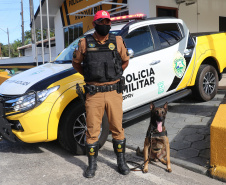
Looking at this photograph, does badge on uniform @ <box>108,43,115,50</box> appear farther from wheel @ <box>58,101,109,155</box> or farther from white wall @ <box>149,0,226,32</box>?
white wall @ <box>149,0,226,32</box>

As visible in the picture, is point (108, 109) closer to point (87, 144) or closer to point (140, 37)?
point (87, 144)

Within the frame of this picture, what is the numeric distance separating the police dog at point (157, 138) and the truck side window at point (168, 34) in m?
1.91

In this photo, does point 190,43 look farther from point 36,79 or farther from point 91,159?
point 91,159

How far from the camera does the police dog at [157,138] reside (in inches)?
113

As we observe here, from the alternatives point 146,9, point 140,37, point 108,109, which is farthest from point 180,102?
point 146,9

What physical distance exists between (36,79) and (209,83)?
3.78 m

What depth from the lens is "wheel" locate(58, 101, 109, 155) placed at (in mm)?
3287

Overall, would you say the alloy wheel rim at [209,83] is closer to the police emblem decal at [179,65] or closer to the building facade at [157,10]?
the police emblem decal at [179,65]

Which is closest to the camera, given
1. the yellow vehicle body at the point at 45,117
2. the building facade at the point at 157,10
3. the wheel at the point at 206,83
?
the yellow vehicle body at the point at 45,117

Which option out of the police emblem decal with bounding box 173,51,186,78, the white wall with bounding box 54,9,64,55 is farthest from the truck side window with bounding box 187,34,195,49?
the white wall with bounding box 54,9,64,55

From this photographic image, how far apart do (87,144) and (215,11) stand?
458 inches

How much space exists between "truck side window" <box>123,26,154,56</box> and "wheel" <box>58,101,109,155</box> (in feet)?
4.39

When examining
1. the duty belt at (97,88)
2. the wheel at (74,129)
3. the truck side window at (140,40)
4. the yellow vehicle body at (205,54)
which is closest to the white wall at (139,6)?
the yellow vehicle body at (205,54)

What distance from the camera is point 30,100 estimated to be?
3.12 meters
